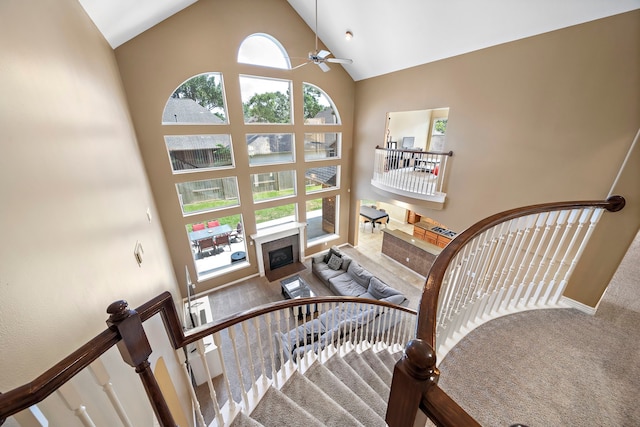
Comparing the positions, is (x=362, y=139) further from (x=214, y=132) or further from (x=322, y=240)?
(x=214, y=132)

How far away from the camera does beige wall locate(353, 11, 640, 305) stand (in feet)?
9.14

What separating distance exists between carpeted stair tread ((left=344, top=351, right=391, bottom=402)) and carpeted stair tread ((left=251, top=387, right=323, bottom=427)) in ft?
3.00

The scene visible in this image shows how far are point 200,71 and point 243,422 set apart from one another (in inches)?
220

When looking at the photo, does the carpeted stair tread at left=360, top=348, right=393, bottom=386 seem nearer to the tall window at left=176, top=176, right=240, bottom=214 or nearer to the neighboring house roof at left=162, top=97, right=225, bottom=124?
the tall window at left=176, top=176, right=240, bottom=214

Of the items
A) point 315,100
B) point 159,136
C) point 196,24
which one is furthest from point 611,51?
point 159,136

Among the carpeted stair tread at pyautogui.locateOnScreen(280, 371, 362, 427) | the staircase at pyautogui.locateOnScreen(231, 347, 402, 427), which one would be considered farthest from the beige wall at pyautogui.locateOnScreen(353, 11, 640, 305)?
the carpeted stair tread at pyautogui.locateOnScreen(280, 371, 362, 427)

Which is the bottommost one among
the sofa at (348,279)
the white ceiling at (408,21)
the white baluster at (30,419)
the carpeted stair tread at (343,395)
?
the sofa at (348,279)

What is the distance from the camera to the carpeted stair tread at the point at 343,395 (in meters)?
1.87

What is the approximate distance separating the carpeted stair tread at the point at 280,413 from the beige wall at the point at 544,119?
8.64 feet

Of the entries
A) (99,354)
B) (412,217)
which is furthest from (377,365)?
(412,217)

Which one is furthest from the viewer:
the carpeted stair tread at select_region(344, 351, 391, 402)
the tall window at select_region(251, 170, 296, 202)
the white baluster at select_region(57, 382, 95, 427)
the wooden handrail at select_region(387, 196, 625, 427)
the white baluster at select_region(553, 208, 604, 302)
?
the tall window at select_region(251, 170, 296, 202)

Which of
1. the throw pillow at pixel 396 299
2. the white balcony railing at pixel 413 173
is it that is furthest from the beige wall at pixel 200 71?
the throw pillow at pixel 396 299

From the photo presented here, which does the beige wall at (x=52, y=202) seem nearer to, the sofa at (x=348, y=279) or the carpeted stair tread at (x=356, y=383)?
the carpeted stair tread at (x=356, y=383)

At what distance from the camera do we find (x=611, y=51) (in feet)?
9.51
